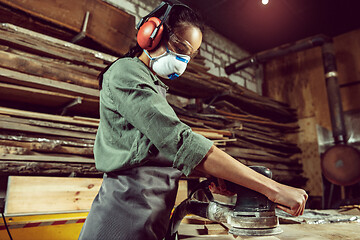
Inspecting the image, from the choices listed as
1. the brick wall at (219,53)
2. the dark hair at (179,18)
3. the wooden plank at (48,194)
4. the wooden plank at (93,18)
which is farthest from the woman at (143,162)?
the brick wall at (219,53)

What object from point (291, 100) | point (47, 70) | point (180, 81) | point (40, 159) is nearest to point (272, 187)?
point (40, 159)

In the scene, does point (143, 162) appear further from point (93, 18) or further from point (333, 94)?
point (333, 94)

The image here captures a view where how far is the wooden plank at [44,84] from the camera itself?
92.9 inches

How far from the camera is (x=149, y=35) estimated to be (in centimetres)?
138

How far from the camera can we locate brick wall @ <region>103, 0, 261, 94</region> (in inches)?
178

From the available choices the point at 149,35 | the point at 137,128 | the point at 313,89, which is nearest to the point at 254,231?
the point at 137,128

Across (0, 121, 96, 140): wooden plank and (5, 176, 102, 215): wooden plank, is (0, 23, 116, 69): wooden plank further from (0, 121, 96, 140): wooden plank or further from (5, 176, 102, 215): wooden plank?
(5, 176, 102, 215): wooden plank

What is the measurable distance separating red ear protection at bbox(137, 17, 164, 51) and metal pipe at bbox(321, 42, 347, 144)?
4913 millimetres

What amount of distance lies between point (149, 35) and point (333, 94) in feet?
16.7

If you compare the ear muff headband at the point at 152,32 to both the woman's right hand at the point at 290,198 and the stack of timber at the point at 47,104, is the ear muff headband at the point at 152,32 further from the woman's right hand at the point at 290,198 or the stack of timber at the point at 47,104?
the stack of timber at the point at 47,104

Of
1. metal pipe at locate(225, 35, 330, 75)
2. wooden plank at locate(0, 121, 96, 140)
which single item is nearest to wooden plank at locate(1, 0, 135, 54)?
wooden plank at locate(0, 121, 96, 140)

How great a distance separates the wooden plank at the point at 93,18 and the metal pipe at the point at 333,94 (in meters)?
4.06

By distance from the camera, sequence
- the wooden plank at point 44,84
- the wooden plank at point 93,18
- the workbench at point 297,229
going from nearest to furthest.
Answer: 1. the workbench at point 297,229
2. the wooden plank at point 44,84
3. the wooden plank at point 93,18

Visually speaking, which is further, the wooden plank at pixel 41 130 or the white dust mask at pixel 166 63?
the wooden plank at pixel 41 130
